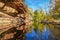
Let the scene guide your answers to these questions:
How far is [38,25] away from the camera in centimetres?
223

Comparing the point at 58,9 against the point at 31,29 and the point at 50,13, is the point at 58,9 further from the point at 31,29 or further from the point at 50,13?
the point at 31,29

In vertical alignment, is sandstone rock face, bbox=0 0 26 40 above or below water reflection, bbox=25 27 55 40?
above

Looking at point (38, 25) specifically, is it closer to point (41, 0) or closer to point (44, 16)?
point (44, 16)

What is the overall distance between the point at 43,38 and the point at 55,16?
32cm

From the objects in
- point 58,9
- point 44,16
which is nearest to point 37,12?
point 44,16

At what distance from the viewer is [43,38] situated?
7.39 ft

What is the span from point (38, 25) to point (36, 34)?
0.12 m

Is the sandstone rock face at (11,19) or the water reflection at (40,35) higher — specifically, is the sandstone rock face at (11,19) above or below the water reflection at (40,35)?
above

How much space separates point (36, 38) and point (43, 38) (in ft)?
0.30

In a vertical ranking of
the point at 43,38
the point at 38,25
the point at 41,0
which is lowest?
the point at 43,38

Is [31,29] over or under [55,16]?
under

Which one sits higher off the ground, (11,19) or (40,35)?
(11,19)

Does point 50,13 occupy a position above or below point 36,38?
above

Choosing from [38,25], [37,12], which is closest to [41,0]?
[37,12]
